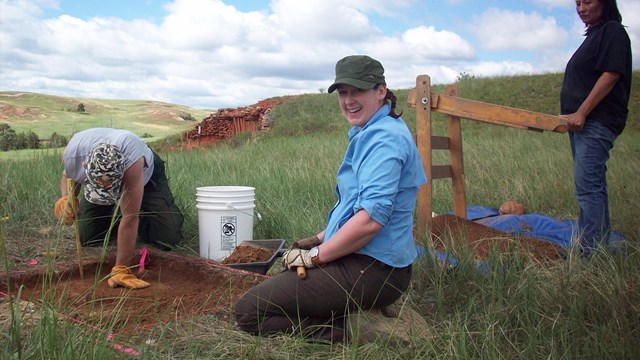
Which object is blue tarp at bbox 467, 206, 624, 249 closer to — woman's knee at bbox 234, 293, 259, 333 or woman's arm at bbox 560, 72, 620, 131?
woman's arm at bbox 560, 72, 620, 131

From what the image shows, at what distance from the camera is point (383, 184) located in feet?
7.78

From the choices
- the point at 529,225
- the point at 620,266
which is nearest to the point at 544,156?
the point at 529,225

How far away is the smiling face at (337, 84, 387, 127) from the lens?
2.54 meters

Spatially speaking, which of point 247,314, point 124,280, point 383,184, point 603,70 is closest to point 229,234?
point 124,280

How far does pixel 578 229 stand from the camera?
3.98 m

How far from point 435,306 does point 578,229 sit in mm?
1485

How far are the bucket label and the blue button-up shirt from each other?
5.93ft

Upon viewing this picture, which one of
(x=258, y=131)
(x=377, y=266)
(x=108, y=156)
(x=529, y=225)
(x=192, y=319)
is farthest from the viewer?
(x=258, y=131)

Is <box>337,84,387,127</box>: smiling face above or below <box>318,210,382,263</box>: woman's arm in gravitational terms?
above

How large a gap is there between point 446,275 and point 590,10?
2103mm

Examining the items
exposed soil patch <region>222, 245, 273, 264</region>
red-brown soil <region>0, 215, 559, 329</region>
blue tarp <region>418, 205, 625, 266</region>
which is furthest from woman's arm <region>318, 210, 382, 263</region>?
blue tarp <region>418, 205, 625, 266</region>

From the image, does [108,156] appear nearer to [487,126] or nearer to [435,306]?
[435,306]

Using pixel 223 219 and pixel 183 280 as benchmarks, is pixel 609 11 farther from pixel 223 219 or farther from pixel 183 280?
pixel 183 280

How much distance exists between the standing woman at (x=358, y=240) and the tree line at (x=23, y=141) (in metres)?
5.65
